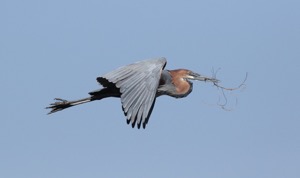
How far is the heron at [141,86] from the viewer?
9633 millimetres

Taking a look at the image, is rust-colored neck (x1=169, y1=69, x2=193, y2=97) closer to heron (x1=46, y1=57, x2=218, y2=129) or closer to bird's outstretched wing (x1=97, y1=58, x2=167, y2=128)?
heron (x1=46, y1=57, x2=218, y2=129)

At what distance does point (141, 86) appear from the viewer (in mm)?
10016

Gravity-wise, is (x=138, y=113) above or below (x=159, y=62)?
below

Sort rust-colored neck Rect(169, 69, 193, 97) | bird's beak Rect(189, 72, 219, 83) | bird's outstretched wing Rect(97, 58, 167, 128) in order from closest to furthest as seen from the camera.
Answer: bird's outstretched wing Rect(97, 58, 167, 128) → rust-colored neck Rect(169, 69, 193, 97) → bird's beak Rect(189, 72, 219, 83)

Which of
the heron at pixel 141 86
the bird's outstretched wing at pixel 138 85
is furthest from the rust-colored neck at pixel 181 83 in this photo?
the bird's outstretched wing at pixel 138 85

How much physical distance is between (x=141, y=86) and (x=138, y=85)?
4cm

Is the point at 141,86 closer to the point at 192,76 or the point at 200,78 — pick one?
the point at 192,76

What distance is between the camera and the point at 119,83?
1021 cm

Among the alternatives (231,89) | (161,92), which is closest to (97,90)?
(161,92)

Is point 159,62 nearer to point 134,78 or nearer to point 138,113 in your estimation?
point 134,78

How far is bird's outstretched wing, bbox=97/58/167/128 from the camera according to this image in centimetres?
955

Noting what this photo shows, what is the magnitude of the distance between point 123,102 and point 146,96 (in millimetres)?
278

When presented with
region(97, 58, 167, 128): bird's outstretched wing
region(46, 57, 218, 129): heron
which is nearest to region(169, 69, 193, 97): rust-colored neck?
region(46, 57, 218, 129): heron

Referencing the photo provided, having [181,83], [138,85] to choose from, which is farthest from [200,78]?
[138,85]
